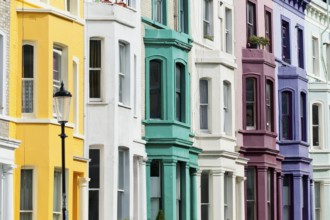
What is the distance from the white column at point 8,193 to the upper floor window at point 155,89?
39.0 ft

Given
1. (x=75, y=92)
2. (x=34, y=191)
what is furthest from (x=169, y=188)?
(x=34, y=191)

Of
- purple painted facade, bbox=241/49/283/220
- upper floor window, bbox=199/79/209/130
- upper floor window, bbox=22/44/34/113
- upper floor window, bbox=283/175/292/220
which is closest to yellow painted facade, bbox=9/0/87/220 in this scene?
upper floor window, bbox=22/44/34/113

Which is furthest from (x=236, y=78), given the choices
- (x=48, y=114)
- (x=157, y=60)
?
(x=48, y=114)

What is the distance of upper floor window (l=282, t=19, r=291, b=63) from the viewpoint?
224 ft

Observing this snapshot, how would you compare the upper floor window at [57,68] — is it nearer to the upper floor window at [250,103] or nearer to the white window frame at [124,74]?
the white window frame at [124,74]

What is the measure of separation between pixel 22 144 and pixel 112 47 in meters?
6.84

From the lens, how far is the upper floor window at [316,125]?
7044 cm

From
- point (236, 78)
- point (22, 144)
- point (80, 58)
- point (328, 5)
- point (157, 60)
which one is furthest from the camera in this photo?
point (328, 5)

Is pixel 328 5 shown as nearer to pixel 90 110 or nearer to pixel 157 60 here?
pixel 157 60

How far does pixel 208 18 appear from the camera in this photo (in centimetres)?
5850

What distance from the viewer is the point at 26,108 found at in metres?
42.2

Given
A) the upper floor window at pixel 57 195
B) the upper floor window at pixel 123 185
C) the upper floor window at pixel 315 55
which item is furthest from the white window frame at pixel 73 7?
the upper floor window at pixel 315 55

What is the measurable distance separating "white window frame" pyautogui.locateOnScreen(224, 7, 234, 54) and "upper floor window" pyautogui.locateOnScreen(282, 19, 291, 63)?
25.9 feet

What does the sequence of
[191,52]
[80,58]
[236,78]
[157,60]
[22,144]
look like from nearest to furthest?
[22,144] → [80,58] → [157,60] → [191,52] → [236,78]
